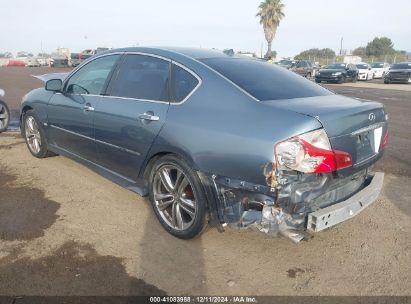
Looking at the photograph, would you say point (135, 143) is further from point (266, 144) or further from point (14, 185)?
point (14, 185)

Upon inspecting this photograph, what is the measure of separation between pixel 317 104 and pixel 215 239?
152cm

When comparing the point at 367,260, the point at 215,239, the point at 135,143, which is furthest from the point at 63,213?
the point at 367,260

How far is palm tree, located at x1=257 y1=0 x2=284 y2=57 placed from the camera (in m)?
48.3

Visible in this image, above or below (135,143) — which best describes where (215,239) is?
below

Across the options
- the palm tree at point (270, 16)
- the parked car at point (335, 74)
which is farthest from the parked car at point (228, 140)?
the palm tree at point (270, 16)

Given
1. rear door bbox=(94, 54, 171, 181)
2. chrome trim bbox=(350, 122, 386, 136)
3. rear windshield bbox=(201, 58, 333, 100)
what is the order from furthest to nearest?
rear door bbox=(94, 54, 171, 181)
rear windshield bbox=(201, 58, 333, 100)
chrome trim bbox=(350, 122, 386, 136)

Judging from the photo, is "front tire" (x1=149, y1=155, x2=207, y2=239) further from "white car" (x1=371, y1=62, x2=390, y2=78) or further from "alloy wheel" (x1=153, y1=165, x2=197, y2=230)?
"white car" (x1=371, y1=62, x2=390, y2=78)

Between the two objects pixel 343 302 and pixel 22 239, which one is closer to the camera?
pixel 343 302

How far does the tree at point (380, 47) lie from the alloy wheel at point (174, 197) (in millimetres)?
86300

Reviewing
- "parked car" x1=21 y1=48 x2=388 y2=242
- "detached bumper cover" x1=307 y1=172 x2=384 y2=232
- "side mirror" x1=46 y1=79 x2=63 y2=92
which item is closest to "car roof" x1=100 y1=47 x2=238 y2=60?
"parked car" x1=21 y1=48 x2=388 y2=242

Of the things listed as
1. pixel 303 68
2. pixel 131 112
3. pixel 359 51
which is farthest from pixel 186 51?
pixel 359 51

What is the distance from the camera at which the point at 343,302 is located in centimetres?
275

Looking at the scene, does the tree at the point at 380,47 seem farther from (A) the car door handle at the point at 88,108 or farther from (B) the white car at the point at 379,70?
(A) the car door handle at the point at 88,108

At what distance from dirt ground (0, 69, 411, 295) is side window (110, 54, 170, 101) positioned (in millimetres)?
1261
